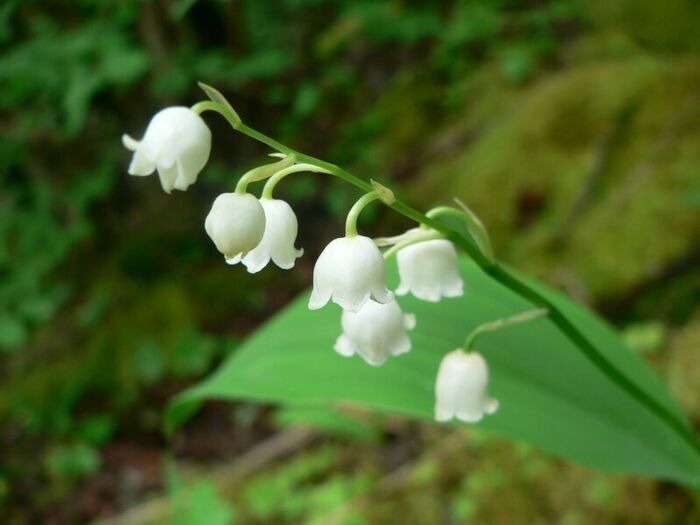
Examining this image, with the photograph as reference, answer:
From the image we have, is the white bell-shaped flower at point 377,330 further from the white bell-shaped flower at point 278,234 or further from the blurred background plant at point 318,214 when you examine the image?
the blurred background plant at point 318,214

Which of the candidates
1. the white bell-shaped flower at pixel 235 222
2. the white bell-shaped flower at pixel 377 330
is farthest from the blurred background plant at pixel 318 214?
the white bell-shaped flower at pixel 235 222

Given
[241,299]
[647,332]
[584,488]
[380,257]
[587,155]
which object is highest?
[380,257]

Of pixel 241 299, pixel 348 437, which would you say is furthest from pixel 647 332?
pixel 241 299

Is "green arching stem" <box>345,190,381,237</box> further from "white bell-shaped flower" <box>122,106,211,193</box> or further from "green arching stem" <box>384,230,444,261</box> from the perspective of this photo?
"white bell-shaped flower" <box>122,106,211,193</box>

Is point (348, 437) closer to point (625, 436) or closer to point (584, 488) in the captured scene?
point (584, 488)

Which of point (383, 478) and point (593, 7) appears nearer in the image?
point (383, 478)

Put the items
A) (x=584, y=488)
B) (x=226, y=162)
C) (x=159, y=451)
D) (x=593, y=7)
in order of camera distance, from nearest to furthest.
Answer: (x=584, y=488), (x=159, y=451), (x=593, y=7), (x=226, y=162)

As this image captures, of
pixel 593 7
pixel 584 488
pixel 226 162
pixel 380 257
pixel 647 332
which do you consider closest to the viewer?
pixel 380 257

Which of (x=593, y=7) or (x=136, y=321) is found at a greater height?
(x=593, y=7)
